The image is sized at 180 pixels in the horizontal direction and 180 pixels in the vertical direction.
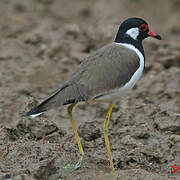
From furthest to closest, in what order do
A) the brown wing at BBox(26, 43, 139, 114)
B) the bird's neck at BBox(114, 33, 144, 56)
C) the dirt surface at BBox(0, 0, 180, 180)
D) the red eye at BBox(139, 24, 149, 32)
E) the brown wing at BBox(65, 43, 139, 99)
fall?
the red eye at BBox(139, 24, 149, 32), the bird's neck at BBox(114, 33, 144, 56), the dirt surface at BBox(0, 0, 180, 180), the brown wing at BBox(65, 43, 139, 99), the brown wing at BBox(26, 43, 139, 114)

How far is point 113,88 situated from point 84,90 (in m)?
0.35

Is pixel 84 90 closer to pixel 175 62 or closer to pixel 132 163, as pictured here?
pixel 132 163

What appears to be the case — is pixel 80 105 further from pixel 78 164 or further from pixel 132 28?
pixel 78 164

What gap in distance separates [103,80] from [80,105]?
2.59 meters

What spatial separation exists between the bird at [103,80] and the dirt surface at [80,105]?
1.28 ft

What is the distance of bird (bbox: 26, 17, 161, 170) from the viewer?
4.76 meters

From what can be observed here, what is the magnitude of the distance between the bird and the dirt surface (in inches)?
15.4

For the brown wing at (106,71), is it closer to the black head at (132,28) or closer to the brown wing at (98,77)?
the brown wing at (98,77)

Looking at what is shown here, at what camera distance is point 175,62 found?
28.2 ft

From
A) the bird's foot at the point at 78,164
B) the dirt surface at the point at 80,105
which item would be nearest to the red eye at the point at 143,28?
the dirt surface at the point at 80,105

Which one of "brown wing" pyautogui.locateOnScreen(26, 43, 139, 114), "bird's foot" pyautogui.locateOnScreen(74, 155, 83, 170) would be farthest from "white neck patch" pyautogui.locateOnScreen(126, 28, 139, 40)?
"bird's foot" pyautogui.locateOnScreen(74, 155, 83, 170)

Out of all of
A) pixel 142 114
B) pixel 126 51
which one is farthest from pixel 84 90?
pixel 142 114

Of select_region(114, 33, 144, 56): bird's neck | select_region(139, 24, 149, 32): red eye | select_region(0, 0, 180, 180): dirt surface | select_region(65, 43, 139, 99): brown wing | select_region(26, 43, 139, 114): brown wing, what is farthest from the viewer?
select_region(139, 24, 149, 32): red eye

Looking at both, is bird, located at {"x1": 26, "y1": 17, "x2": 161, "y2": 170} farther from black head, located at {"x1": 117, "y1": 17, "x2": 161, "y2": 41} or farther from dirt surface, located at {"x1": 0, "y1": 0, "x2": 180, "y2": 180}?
dirt surface, located at {"x1": 0, "y1": 0, "x2": 180, "y2": 180}
